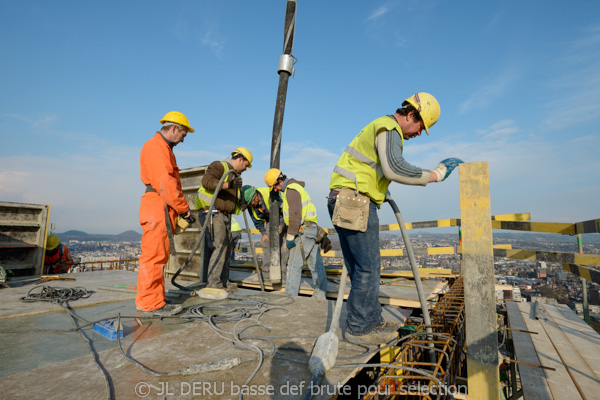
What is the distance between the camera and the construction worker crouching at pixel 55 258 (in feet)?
24.4

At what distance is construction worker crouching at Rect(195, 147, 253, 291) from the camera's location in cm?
448

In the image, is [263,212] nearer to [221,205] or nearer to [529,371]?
[221,205]

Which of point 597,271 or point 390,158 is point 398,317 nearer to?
point 390,158

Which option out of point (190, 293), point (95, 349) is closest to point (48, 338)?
point (95, 349)

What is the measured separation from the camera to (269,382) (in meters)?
1.67

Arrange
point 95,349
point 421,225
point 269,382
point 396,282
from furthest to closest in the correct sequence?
point 421,225, point 396,282, point 95,349, point 269,382

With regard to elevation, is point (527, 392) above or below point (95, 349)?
below

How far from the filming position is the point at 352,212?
246 centimetres

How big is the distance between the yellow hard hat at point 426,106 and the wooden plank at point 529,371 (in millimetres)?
2261

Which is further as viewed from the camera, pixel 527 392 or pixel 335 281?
pixel 335 281

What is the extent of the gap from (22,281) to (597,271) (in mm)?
8039

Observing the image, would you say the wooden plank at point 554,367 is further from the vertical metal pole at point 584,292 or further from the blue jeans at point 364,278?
the blue jeans at point 364,278

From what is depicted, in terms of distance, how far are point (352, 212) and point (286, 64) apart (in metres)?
3.99

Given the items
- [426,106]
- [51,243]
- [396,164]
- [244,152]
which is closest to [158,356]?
A: [396,164]
